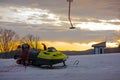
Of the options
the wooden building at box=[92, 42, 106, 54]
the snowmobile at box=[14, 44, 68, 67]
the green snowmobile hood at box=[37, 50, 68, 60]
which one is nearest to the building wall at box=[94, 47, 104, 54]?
A: the wooden building at box=[92, 42, 106, 54]

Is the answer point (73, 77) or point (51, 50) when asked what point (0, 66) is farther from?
point (73, 77)

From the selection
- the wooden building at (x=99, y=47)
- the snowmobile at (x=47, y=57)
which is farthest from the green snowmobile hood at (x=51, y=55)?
the wooden building at (x=99, y=47)

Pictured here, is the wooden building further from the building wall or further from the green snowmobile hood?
the green snowmobile hood

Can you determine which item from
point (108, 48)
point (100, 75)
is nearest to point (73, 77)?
point (100, 75)

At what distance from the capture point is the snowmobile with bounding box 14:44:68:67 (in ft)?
79.0

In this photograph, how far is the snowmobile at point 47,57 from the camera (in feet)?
79.0

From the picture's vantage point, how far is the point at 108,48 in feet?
166

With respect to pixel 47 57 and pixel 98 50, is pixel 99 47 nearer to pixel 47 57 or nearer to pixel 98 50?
pixel 98 50

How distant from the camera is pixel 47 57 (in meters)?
24.3

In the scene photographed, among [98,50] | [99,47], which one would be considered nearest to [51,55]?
[98,50]

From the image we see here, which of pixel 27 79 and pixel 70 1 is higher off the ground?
pixel 70 1

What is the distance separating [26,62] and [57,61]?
2.13m

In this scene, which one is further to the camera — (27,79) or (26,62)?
(26,62)

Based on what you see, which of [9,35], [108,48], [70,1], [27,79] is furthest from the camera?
[9,35]
